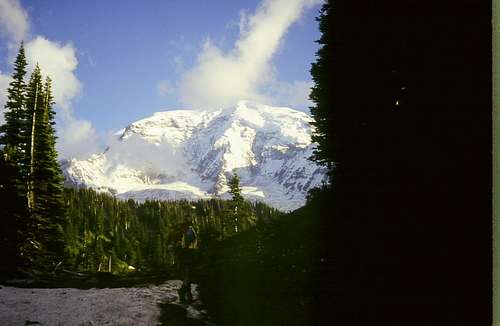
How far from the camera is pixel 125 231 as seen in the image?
134m

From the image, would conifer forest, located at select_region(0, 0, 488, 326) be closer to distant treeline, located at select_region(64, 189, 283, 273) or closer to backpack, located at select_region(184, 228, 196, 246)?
backpack, located at select_region(184, 228, 196, 246)

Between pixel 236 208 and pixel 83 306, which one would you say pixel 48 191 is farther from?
pixel 236 208

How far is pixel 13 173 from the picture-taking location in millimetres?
20484

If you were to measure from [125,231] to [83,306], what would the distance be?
132 metres

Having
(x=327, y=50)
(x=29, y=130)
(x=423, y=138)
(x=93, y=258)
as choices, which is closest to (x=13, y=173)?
(x=29, y=130)

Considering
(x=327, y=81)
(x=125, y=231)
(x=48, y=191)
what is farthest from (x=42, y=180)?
(x=125, y=231)

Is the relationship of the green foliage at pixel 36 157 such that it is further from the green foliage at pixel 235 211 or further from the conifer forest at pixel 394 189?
the green foliage at pixel 235 211

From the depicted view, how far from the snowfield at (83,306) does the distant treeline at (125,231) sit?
207cm

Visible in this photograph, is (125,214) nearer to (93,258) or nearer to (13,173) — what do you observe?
(93,258)

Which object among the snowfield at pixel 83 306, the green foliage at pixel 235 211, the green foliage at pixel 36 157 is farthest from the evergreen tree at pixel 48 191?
the green foliage at pixel 235 211

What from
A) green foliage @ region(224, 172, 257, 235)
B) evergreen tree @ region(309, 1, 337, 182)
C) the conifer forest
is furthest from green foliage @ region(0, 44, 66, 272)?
green foliage @ region(224, 172, 257, 235)

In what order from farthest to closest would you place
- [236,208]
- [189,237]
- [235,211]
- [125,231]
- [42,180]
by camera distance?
[125,231], [236,208], [235,211], [42,180], [189,237]

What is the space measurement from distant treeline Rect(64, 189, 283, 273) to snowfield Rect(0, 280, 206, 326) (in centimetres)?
207

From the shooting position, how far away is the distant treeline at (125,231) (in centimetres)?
5231
